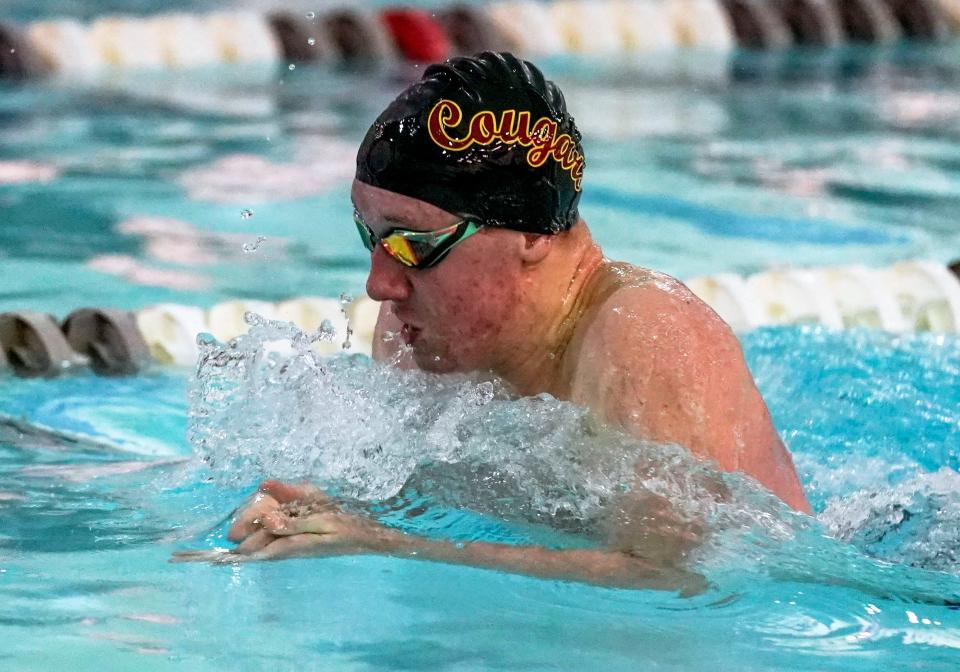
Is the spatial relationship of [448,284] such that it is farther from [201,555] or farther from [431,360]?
[201,555]

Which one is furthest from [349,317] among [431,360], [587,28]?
[587,28]

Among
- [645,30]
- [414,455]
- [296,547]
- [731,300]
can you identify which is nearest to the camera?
[296,547]

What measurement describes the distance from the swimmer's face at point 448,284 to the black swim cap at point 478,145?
0.02m

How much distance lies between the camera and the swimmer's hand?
2.18 metres

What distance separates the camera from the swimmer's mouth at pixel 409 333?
243 cm

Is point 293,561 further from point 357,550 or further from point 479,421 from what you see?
point 479,421

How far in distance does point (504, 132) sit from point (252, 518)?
72 cm

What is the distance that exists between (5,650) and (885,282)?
10.6ft

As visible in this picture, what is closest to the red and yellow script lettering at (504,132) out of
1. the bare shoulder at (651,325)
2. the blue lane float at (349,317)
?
the bare shoulder at (651,325)

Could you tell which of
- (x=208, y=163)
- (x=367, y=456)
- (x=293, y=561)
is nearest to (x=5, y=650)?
(x=293, y=561)

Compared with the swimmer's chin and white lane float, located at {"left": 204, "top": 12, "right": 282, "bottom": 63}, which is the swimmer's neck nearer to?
the swimmer's chin

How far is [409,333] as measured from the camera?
2445 mm

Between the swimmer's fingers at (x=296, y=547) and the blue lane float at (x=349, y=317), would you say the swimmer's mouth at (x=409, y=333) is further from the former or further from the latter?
the blue lane float at (x=349, y=317)

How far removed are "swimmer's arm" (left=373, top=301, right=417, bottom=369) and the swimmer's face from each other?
20 cm
